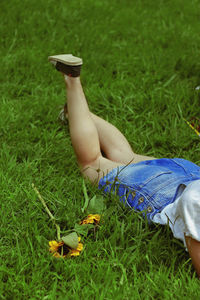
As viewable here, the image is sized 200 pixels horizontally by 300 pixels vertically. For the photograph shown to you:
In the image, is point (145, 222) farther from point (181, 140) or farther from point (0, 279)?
point (181, 140)

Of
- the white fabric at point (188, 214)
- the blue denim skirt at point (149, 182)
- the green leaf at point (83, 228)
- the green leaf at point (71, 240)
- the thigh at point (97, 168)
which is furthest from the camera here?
the thigh at point (97, 168)

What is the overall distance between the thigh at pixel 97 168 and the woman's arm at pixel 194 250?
2.24 feet

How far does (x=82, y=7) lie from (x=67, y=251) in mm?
3147

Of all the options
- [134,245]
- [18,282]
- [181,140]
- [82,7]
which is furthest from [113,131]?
[82,7]

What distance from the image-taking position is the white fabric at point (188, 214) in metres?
1.78

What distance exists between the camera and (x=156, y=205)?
6.97 ft

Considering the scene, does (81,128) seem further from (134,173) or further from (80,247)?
(80,247)

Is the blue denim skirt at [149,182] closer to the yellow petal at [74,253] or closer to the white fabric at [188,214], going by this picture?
the white fabric at [188,214]

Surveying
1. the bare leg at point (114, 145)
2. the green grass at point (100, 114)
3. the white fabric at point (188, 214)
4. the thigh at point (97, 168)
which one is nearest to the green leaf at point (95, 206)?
the green grass at point (100, 114)

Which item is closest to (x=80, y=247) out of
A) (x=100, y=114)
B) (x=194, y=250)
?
(x=194, y=250)

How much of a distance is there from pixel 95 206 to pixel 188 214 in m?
0.53

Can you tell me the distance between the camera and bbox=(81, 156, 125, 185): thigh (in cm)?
241

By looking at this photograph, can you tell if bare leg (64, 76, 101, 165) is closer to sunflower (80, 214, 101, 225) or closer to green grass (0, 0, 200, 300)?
green grass (0, 0, 200, 300)

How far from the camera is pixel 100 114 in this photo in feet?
10.5
